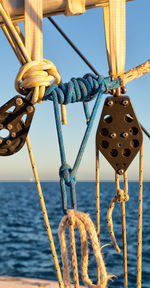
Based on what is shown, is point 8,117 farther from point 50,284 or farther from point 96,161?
point 50,284

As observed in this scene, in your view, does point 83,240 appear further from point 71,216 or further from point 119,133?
point 119,133

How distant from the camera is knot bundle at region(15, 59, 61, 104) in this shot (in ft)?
5.29

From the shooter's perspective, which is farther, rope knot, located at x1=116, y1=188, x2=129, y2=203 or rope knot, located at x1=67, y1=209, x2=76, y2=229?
rope knot, located at x1=116, y1=188, x2=129, y2=203

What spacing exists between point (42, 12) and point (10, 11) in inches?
6.4

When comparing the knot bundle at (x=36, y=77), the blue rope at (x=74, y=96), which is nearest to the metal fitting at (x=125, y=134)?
the blue rope at (x=74, y=96)

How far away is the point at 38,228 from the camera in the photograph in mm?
17875

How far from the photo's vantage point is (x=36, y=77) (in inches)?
63.4

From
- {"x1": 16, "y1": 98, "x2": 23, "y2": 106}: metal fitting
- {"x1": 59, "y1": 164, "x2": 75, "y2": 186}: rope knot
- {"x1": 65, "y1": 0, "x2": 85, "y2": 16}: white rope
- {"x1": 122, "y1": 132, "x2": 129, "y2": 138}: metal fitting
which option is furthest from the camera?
{"x1": 65, "y1": 0, "x2": 85, "y2": 16}: white rope

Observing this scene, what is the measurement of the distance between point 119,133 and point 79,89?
0.26 metres

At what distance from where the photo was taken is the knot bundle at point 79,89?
1.66 m

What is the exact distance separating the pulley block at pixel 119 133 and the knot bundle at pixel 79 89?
7cm

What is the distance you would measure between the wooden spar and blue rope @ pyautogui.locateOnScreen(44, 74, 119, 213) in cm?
37

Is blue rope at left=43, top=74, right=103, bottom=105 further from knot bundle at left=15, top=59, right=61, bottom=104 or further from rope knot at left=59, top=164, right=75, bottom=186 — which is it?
rope knot at left=59, top=164, right=75, bottom=186

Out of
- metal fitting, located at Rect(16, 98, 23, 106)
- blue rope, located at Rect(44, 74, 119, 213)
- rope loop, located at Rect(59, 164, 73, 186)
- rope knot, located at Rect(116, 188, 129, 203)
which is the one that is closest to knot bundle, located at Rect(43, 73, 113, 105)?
blue rope, located at Rect(44, 74, 119, 213)
